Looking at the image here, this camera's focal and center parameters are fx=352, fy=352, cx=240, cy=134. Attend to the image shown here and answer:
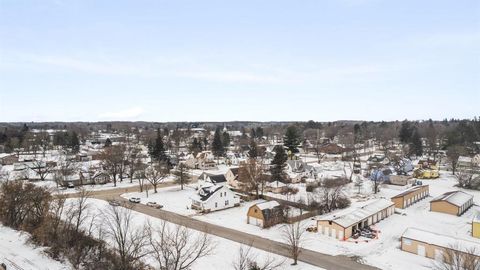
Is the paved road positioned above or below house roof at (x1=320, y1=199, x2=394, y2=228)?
below

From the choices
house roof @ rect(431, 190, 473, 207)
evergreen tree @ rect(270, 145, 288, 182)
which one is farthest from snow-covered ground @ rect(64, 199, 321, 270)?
house roof @ rect(431, 190, 473, 207)

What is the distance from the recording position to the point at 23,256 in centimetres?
2302

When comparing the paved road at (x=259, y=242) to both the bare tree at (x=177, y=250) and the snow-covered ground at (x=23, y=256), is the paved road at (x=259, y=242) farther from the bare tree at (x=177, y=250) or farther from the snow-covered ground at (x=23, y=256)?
the snow-covered ground at (x=23, y=256)

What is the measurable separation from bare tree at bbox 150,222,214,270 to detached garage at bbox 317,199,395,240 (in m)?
9.43

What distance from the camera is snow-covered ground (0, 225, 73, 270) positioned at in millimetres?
21547

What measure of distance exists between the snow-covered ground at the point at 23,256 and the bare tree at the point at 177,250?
5.77m

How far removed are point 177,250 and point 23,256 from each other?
483 inches

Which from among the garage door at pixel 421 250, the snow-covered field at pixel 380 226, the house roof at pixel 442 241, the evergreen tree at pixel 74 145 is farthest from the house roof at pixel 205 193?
the evergreen tree at pixel 74 145

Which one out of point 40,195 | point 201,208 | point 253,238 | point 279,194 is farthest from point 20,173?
point 253,238

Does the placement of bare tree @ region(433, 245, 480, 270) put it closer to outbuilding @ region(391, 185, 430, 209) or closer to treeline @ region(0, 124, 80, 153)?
outbuilding @ region(391, 185, 430, 209)

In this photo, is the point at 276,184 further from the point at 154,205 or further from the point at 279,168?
the point at 154,205

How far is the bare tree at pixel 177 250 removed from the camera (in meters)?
18.0

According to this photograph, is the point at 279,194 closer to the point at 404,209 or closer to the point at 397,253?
the point at 404,209

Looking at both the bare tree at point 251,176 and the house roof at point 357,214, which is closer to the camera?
the house roof at point 357,214
